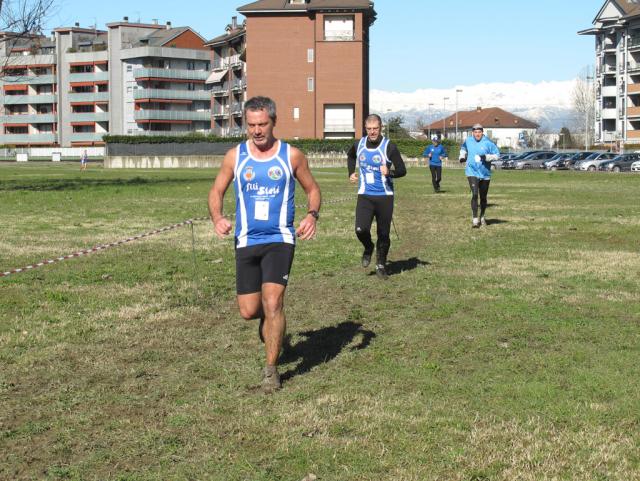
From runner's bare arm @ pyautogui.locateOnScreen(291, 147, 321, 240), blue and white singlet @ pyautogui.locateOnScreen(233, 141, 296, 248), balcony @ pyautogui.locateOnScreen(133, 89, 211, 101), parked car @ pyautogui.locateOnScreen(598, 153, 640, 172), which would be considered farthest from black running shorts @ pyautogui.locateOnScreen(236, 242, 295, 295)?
balcony @ pyautogui.locateOnScreen(133, 89, 211, 101)

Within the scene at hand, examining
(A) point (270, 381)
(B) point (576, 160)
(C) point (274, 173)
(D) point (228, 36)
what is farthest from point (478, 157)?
(D) point (228, 36)

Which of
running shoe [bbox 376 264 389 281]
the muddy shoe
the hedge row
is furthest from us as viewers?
the hedge row

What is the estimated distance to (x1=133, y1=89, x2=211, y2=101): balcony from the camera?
125 metres

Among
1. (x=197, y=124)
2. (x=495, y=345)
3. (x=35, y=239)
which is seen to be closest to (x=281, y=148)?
(x=495, y=345)

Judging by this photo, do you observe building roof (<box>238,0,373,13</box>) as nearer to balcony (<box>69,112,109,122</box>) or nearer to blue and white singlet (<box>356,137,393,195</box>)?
balcony (<box>69,112,109,122</box>)

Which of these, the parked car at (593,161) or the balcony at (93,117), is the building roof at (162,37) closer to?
the balcony at (93,117)

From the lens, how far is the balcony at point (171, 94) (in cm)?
12481

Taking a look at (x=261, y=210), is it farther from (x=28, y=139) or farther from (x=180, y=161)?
(x=28, y=139)

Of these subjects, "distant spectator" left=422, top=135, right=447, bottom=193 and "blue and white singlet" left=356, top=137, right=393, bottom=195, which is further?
"distant spectator" left=422, top=135, right=447, bottom=193

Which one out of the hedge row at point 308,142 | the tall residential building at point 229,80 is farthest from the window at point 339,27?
the tall residential building at point 229,80

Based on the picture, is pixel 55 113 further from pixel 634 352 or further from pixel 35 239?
pixel 634 352

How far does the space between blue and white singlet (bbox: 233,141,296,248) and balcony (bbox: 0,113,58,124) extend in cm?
13574

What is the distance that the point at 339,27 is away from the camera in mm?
87250

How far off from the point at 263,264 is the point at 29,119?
453ft
